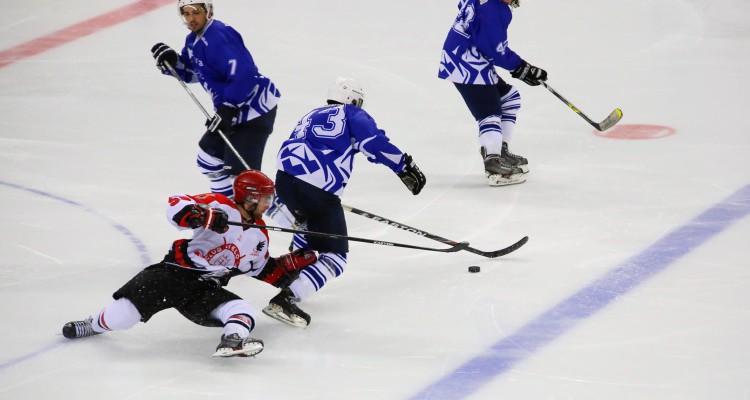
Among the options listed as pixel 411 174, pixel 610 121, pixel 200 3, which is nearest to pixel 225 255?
pixel 411 174

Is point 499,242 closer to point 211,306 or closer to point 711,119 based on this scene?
point 211,306

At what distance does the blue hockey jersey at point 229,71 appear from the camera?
473 cm

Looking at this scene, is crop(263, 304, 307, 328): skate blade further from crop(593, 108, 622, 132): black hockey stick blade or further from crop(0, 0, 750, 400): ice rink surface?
crop(593, 108, 622, 132): black hockey stick blade

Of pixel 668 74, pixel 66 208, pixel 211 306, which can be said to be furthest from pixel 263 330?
pixel 668 74

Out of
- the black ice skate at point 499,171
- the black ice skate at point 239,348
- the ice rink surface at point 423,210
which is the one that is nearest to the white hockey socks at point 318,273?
the ice rink surface at point 423,210

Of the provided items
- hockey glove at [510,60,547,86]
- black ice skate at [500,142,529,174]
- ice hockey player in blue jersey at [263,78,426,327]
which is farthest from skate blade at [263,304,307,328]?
hockey glove at [510,60,547,86]

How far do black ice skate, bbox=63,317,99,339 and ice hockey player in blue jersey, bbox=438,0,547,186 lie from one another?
237cm

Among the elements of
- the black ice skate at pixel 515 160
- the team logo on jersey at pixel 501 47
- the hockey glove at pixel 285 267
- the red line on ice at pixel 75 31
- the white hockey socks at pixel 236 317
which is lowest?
the white hockey socks at pixel 236 317

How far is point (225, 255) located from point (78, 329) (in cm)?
55

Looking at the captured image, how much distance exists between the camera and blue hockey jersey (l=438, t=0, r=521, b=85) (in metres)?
5.64

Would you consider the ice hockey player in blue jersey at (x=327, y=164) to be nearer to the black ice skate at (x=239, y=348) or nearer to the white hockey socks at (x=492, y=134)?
the black ice skate at (x=239, y=348)

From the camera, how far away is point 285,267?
4.28 meters

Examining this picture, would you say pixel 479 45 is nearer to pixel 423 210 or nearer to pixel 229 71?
pixel 423 210

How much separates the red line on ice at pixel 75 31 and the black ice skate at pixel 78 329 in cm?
394
